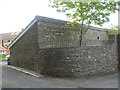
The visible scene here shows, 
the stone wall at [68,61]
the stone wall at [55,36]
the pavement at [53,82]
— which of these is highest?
the stone wall at [55,36]

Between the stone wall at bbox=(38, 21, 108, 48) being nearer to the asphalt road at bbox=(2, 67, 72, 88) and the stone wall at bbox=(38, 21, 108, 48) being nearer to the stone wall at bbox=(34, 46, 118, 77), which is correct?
the stone wall at bbox=(34, 46, 118, 77)

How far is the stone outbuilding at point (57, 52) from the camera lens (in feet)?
27.5

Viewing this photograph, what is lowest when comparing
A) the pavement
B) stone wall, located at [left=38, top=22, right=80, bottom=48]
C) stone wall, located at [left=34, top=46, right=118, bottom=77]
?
the pavement

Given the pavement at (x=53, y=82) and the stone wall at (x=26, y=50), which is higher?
the stone wall at (x=26, y=50)

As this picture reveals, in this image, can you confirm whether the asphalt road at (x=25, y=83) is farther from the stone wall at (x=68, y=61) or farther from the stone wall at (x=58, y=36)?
the stone wall at (x=58, y=36)

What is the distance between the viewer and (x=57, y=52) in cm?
845

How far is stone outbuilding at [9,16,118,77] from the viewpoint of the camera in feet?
27.5

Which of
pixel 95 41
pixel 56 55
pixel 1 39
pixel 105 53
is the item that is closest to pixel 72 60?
pixel 56 55

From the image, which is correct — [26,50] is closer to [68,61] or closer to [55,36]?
[55,36]

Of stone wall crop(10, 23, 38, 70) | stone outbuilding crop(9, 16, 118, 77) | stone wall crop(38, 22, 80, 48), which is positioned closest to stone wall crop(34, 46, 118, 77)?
stone outbuilding crop(9, 16, 118, 77)

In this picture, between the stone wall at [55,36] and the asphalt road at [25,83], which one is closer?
the asphalt road at [25,83]

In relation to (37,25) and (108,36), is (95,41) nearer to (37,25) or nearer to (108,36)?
(108,36)

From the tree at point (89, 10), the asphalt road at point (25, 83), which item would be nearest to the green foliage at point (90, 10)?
the tree at point (89, 10)

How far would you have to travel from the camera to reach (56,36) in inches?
404
